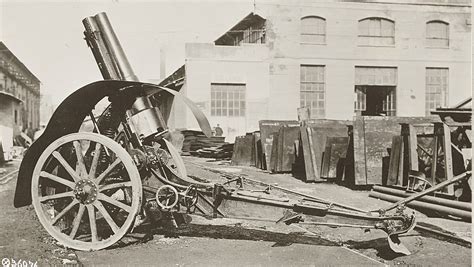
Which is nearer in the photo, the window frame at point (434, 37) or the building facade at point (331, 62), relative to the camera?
the building facade at point (331, 62)

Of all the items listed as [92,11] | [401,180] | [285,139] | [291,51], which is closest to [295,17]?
[291,51]

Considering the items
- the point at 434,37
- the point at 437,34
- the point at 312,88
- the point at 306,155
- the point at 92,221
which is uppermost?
the point at 437,34

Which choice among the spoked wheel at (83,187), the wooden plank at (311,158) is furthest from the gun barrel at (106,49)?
the wooden plank at (311,158)

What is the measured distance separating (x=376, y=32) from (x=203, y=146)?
35.9 ft

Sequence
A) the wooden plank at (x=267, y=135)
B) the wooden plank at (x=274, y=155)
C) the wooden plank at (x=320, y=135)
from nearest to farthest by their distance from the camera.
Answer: the wooden plank at (x=320, y=135), the wooden plank at (x=274, y=155), the wooden plank at (x=267, y=135)

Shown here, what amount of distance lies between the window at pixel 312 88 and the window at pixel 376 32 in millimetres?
2639

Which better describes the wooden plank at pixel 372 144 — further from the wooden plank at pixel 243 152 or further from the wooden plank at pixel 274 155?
the wooden plank at pixel 243 152

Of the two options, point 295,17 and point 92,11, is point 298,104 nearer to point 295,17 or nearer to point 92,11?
point 295,17

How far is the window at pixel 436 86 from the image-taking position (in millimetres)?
23500

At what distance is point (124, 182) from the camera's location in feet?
13.9

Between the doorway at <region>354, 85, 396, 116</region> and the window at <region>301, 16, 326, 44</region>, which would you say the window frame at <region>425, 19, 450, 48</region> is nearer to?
the doorway at <region>354, 85, 396, 116</region>

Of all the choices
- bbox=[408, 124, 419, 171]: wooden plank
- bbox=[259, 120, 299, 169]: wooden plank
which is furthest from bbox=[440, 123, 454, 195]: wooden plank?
bbox=[259, 120, 299, 169]: wooden plank

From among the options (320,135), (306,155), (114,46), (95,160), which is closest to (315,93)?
(320,135)

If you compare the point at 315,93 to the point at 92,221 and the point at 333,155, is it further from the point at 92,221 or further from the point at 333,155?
the point at 92,221
